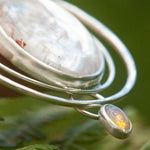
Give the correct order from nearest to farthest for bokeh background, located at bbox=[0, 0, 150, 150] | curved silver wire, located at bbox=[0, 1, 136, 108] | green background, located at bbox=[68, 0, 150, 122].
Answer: curved silver wire, located at bbox=[0, 1, 136, 108] < bokeh background, located at bbox=[0, 0, 150, 150] < green background, located at bbox=[68, 0, 150, 122]

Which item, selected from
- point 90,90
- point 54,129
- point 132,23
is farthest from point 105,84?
point 132,23

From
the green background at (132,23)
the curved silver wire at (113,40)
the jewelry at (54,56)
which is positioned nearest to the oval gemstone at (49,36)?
the jewelry at (54,56)

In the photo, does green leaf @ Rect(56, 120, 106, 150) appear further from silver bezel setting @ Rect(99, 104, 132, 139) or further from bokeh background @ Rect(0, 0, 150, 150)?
silver bezel setting @ Rect(99, 104, 132, 139)

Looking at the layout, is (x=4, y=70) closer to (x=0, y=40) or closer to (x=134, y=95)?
(x=0, y=40)

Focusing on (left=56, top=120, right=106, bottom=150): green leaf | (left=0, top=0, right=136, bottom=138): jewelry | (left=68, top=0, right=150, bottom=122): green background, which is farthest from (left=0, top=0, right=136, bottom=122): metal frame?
(left=68, top=0, right=150, bottom=122): green background

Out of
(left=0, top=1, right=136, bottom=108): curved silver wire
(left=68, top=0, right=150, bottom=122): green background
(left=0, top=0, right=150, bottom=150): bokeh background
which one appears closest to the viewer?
(left=0, top=1, right=136, bottom=108): curved silver wire

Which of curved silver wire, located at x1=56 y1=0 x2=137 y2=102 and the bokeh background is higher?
curved silver wire, located at x1=56 y1=0 x2=137 y2=102

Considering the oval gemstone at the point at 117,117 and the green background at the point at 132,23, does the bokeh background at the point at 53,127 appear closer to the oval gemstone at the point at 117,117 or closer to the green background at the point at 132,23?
the oval gemstone at the point at 117,117
